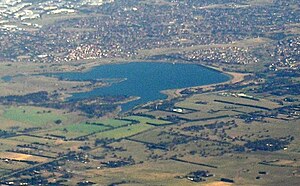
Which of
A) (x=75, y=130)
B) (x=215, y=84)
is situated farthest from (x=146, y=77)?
(x=75, y=130)

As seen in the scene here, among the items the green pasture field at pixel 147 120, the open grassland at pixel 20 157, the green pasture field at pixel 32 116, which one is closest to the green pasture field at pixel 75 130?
the green pasture field at pixel 32 116

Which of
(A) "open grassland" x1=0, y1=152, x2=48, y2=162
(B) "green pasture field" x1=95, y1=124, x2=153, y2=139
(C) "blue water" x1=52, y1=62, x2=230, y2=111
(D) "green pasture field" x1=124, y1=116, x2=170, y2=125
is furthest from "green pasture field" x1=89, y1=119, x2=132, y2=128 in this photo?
(A) "open grassland" x1=0, y1=152, x2=48, y2=162

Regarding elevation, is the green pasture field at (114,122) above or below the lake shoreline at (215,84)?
above

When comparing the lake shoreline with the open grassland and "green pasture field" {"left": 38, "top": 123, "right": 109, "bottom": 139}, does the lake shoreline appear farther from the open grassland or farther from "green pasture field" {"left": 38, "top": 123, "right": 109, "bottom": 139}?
the open grassland

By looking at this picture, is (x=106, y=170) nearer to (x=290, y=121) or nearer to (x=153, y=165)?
(x=153, y=165)

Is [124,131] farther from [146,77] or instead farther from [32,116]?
[146,77]

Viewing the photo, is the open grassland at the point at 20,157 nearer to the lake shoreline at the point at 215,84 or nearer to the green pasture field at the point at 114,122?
the green pasture field at the point at 114,122

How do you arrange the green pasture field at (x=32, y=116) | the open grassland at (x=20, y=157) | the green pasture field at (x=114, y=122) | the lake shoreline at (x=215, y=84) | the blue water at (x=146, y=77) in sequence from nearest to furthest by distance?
the open grassland at (x=20, y=157) → the green pasture field at (x=114, y=122) → the green pasture field at (x=32, y=116) → the lake shoreline at (x=215, y=84) → the blue water at (x=146, y=77)

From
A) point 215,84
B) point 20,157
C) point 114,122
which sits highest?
point 20,157
